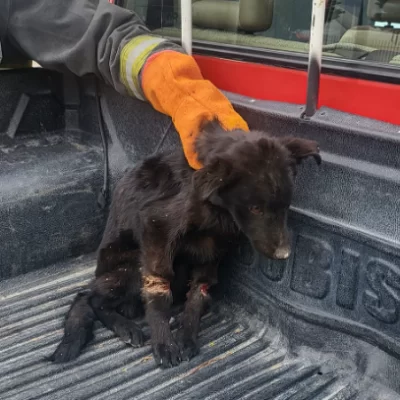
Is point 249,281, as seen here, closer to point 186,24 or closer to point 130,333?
point 130,333

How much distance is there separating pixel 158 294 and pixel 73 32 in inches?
51.3

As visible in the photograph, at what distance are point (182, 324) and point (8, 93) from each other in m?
1.55

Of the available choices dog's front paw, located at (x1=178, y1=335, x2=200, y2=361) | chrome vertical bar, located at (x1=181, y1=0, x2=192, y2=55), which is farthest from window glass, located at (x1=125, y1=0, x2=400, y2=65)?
dog's front paw, located at (x1=178, y1=335, x2=200, y2=361)

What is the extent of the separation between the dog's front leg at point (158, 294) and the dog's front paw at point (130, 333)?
0.05 m

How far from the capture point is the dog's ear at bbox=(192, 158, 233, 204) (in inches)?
75.7

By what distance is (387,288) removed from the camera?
6.14 ft

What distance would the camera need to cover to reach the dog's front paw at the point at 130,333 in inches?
92.7

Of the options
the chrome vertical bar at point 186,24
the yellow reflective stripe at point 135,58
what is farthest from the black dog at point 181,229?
the chrome vertical bar at point 186,24

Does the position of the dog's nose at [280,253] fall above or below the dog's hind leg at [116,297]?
above

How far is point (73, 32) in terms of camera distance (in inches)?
107

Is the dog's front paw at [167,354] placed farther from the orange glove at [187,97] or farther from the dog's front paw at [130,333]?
the orange glove at [187,97]

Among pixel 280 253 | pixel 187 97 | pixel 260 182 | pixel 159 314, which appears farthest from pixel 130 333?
pixel 187 97

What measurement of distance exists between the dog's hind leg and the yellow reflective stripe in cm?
82

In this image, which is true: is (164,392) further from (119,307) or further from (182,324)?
(119,307)
